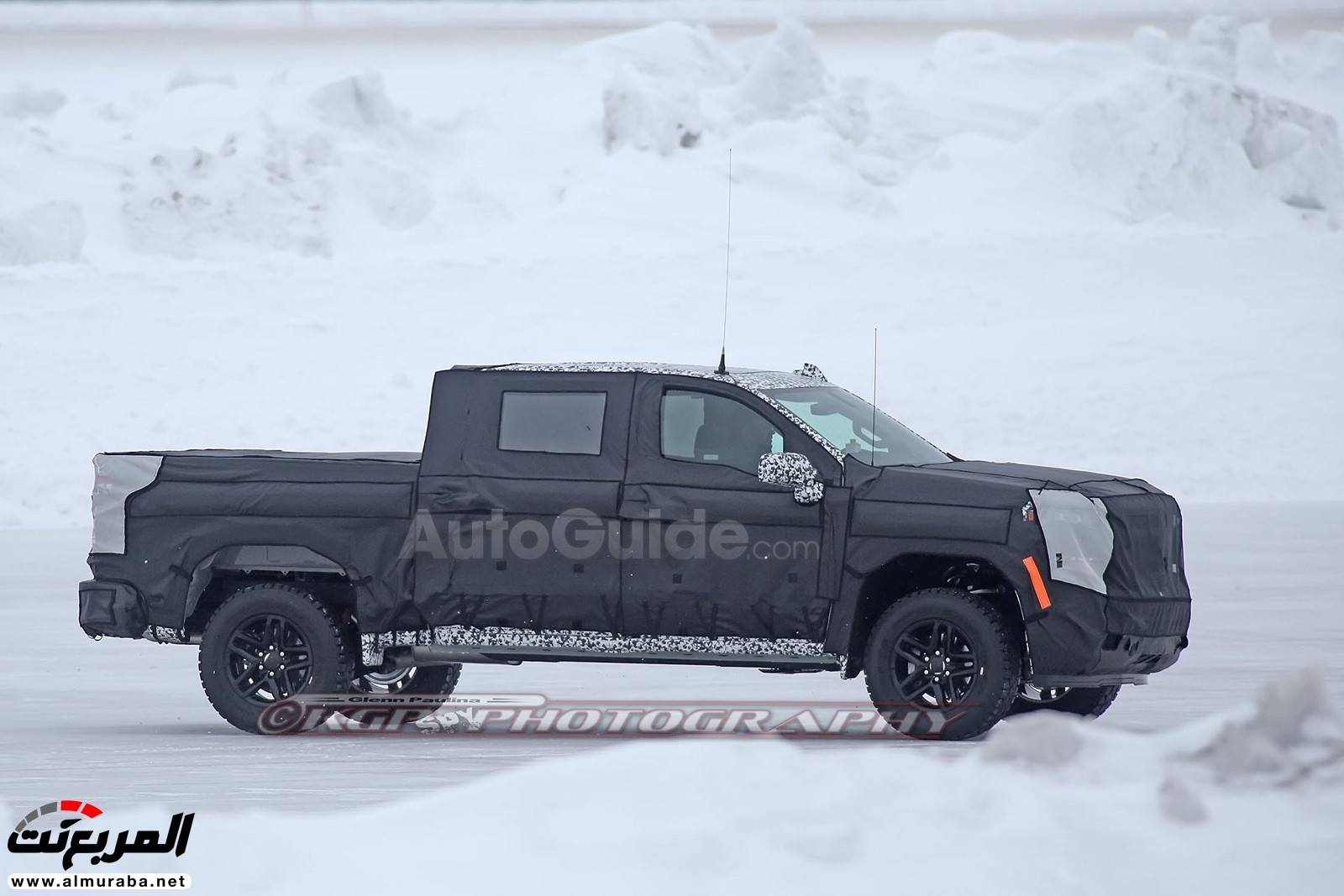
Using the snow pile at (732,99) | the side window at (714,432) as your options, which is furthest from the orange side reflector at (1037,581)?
the snow pile at (732,99)

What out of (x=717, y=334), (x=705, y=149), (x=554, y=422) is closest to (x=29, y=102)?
(x=705, y=149)

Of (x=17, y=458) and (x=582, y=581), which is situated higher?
(x=582, y=581)

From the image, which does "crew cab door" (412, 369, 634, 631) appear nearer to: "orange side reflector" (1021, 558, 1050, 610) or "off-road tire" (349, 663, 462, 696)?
"off-road tire" (349, 663, 462, 696)

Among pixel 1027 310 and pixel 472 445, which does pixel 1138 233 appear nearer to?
pixel 1027 310

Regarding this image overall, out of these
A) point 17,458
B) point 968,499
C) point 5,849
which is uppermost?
point 968,499

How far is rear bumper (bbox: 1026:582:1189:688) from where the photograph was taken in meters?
8.74

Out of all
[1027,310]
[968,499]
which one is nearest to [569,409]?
[968,499]

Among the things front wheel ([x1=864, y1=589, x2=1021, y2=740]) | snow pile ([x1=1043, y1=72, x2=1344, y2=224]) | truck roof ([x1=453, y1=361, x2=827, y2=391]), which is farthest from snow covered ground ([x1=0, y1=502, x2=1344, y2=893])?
snow pile ([x1=1043, y1=72, x2=1344, y2=224])

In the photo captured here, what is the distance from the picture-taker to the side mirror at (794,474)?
8.82 m

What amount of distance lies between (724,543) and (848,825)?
141 inches

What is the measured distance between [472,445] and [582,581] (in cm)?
88

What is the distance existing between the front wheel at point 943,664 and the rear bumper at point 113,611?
11.7 ft

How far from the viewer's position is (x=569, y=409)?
9492 mm

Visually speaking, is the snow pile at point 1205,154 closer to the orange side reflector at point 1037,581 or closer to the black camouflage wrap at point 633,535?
the black camouflage wrap at point 633,535
